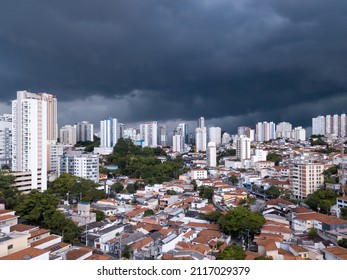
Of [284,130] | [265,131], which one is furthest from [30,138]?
[284,130]

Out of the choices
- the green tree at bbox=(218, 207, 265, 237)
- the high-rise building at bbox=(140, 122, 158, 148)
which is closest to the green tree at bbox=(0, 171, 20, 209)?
the green tree at bbox=(218, 207, 265, 237)

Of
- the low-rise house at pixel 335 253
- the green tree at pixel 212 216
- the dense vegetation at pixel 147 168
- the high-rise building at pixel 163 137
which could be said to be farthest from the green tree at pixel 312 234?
the high-rise building at pixel 163 137

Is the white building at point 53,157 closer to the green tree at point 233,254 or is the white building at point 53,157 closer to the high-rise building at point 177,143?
the green tree at point 233,254

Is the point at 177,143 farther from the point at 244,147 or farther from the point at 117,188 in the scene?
the point at 117,188

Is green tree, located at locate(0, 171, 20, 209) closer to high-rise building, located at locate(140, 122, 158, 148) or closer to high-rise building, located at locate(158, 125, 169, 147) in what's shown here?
high-rise building, located at locate(140, 122, 158, 148)

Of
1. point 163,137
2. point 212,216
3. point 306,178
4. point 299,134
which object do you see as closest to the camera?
point 212,216

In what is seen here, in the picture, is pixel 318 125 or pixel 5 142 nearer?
pixel 5 142

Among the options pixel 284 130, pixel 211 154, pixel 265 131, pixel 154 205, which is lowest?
pixel 154 205
